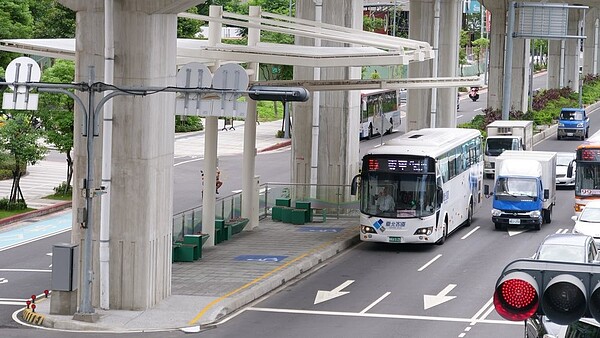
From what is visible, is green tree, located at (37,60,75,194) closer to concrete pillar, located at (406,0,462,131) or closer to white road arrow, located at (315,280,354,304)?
concrete pillar, located at (406,0,462,131)

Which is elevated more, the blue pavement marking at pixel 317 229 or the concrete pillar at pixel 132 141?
the concrete pillar at pixel 132 141

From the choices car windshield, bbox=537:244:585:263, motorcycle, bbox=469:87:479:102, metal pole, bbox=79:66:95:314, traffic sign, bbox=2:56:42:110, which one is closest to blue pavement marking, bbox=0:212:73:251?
metal pole, bbox=79:66:95:314

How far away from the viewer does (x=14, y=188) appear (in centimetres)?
4194

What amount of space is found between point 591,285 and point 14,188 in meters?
36.4

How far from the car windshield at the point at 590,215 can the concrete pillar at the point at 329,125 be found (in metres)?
10.2

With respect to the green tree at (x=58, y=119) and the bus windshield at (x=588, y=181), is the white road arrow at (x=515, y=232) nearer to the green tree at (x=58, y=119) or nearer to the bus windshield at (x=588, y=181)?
the bus windshield at (x=588, y=181)

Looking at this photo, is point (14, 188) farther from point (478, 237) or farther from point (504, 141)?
point (504, 141)

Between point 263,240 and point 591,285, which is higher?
point 591,285

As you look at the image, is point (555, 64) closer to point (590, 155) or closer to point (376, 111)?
point (376, 111)

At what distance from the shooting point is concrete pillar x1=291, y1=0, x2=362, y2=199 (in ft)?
140

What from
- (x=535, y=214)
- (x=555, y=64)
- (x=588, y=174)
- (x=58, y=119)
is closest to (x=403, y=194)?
(x=535, y=214)

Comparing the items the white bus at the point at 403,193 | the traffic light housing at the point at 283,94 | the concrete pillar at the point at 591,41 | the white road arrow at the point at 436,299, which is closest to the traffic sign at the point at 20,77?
the traffic light housing at the point at 283,94

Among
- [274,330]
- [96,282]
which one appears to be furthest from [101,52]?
[274,330]

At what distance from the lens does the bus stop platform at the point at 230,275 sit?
24016 millimetres
